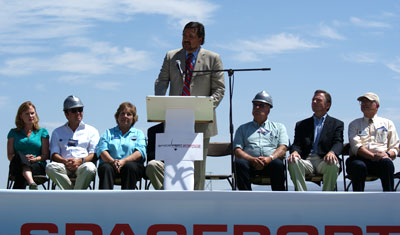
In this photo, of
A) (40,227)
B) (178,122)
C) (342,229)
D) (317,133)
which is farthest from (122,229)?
(317,133)

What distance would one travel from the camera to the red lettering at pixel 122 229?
4117 mm

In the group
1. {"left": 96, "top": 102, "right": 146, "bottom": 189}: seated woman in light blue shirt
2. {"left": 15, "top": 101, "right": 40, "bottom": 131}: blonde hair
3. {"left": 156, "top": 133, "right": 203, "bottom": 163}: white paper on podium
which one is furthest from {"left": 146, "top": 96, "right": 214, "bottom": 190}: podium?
{"left": 15, "top": 101, "right": 40, "bottom": 131}: blonde hair

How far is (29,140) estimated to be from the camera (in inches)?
249

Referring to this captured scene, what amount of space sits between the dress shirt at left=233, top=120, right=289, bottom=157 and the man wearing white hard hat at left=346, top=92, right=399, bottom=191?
741 mm

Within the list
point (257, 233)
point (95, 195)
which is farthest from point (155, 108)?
point (257, 233)

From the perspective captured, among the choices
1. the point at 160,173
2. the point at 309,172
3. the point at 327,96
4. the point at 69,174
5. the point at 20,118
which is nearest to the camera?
the point at 160,173

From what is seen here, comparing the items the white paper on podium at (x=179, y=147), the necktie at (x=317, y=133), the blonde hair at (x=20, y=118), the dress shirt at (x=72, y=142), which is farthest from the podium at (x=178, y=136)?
the blonde hair at (x=20, y=118)

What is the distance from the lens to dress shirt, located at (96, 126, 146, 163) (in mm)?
5883

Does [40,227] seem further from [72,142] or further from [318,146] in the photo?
[318,146]

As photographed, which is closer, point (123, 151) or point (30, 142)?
point (123, 151)

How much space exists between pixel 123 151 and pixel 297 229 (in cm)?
239

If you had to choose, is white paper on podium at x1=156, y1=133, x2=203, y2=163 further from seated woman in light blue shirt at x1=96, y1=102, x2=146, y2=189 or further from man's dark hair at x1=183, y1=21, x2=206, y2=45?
man's dark hair at x1=183, y1=21, x2=206, y2=45

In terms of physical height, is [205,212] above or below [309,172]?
below

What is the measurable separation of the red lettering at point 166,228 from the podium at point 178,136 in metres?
0.67
